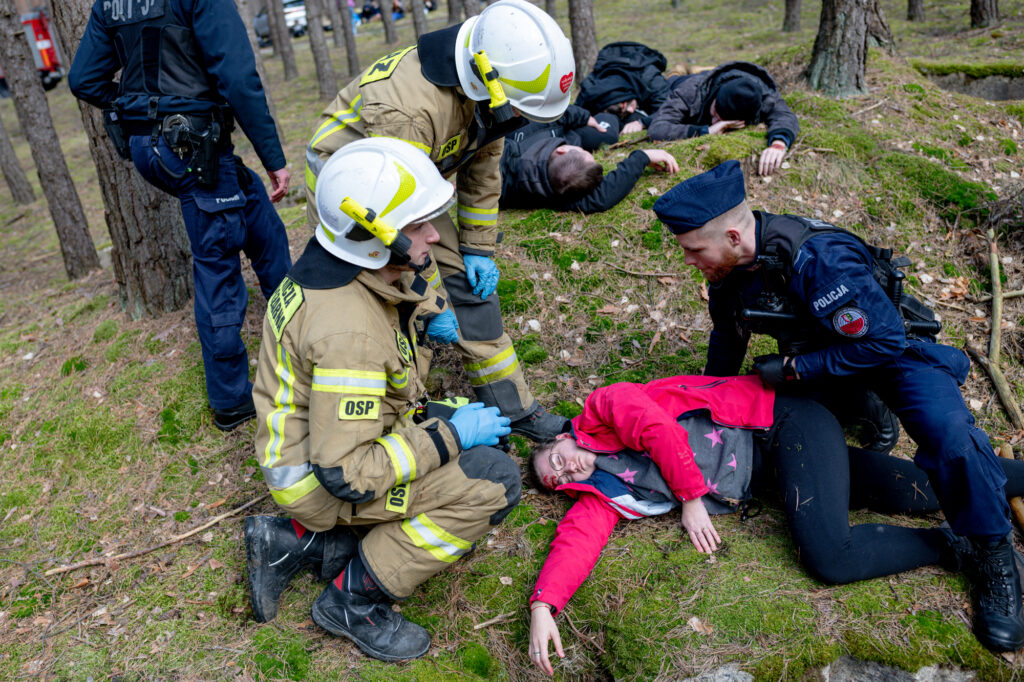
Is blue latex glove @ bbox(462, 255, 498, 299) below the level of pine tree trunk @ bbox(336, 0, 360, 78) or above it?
below

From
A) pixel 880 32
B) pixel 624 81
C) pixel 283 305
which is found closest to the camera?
pixel 283 305

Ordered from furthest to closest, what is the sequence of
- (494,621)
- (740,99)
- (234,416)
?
(740,99)
(234,416)
(494,621)

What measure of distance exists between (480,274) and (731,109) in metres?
3.48

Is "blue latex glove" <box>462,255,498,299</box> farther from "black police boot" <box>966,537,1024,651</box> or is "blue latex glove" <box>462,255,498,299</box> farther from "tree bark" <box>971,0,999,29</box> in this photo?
"tree bark" <box>971,0,999,29</box>

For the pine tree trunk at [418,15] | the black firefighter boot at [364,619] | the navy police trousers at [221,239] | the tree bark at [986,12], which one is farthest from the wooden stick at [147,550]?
the pine tree trunk at [418,15]

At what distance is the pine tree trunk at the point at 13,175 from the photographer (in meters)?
11.2

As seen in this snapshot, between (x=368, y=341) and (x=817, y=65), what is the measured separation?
5745 millimetres

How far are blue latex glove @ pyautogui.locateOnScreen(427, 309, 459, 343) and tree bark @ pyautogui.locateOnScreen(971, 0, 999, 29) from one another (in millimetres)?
10945

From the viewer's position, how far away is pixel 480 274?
3.87m

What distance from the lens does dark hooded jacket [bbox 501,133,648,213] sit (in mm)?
5324

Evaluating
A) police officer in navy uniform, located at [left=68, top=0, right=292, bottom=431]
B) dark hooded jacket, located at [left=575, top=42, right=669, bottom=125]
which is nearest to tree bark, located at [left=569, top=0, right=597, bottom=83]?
dark hooded jacket, located at [left=575, top=42, right=669, bottom=125]

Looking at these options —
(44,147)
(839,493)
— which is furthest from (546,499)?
(44,147)

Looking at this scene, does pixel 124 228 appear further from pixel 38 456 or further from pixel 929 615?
pixel 929 615

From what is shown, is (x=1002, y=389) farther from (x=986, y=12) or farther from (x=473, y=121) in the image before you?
(x=986, y=12)
